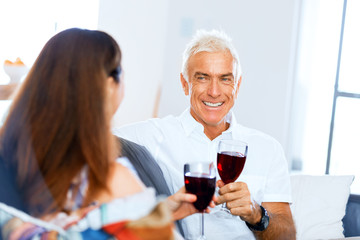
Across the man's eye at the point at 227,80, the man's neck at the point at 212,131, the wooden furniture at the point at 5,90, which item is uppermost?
the man's eye at the point at 227,80

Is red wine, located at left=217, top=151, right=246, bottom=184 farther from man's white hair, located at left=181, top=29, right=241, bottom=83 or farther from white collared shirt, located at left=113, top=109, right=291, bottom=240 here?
man's white hair, located at left=181, top=29, right=241, bottom=83

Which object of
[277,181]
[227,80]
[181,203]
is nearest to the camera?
[181,203]

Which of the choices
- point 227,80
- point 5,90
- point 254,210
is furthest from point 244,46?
point 254,210

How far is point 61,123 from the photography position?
966 mm

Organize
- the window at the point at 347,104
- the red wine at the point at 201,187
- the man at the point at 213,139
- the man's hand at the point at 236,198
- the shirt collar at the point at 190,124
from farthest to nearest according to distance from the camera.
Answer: the window at the point at 347,104 → the shirt collar at the point at 190,124 → the man at the point at 213,139 → the man's hand at the point at 236,198 → the red wine at the point at 201,187

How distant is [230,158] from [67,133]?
65 cm

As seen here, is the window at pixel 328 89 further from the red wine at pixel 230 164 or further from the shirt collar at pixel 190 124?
the red wine at pixel 230 164

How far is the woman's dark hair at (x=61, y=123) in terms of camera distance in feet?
3.06

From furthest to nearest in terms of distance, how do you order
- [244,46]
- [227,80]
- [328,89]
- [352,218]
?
[328,89], [244,46], [352,218], [227,80]

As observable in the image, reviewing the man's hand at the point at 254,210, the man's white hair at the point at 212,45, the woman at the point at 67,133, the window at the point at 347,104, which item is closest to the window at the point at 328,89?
the window at the point at 347,104

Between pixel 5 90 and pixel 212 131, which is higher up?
pixel 5 90

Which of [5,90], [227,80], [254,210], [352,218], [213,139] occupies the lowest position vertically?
[352,218]

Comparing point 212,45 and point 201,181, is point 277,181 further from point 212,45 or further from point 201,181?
point 201,181

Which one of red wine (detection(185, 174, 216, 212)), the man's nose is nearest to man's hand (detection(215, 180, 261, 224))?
red wine (detection(185, 174, 216, 212))
